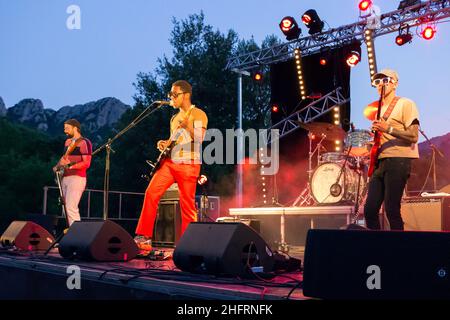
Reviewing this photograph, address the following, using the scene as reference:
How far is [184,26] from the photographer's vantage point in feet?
78.0

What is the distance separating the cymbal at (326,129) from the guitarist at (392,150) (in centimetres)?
395

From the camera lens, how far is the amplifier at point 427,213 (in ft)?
20.4

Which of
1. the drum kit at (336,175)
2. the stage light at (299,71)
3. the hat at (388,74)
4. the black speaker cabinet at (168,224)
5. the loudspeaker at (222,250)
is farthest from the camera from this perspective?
the stage light at (299,71)

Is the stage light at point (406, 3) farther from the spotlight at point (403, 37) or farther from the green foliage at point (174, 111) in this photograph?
the green foliage at point (174, 111)

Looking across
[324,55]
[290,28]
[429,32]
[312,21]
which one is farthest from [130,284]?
[324,55]

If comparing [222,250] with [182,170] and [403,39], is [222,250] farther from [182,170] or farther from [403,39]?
[403,39]

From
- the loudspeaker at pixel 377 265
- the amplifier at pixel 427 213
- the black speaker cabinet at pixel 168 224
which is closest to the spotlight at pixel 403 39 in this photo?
the amplifier at pixel 427 213

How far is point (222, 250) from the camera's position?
3301mm

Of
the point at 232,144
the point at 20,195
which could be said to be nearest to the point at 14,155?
the point at 20,195

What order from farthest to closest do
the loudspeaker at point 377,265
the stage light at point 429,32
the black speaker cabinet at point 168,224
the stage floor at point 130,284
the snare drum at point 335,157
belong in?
the stage light at point 429,32 < the snare drum at point 335,157 < the black speaker cabinet at point 168,224 < the stage floor at point 130,284 < the loudspeaker at point 377,265

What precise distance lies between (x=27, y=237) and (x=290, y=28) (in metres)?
7.48

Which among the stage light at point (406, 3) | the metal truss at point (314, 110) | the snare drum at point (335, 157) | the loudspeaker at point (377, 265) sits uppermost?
the stage light at point (406, 3)

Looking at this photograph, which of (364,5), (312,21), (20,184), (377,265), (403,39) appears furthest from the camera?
(20,184)

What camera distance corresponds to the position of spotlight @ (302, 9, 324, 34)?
1093 centimetres
